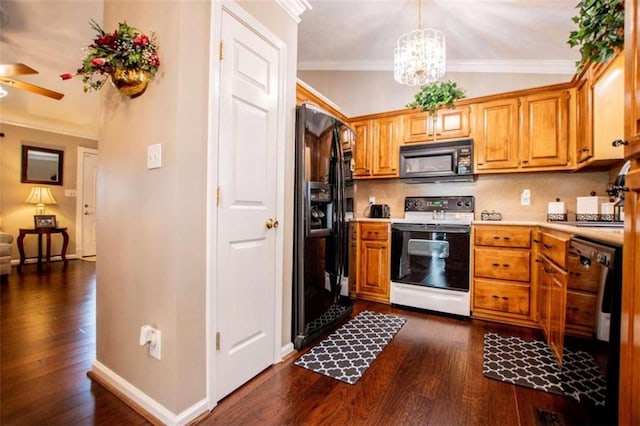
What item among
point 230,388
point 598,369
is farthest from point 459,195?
point 230,388

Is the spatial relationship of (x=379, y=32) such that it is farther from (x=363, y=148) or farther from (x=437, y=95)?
(x=363, y=148)

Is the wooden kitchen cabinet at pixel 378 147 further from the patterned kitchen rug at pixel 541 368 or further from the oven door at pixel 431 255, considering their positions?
the patterned kitchen rug at pixel 541 368

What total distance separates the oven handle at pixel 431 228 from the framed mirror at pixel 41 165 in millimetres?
6304

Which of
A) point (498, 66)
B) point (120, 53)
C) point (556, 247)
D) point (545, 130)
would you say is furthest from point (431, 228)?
point (120, 53)

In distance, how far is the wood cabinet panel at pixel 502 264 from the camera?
101 inches

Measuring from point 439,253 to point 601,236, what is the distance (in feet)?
5.45

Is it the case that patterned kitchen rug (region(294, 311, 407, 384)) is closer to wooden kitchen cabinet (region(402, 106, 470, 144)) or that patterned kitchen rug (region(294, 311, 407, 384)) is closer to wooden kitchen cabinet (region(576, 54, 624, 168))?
wooden kitchen cabinet (region(402, 106, 470, 144))

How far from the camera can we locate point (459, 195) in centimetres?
337

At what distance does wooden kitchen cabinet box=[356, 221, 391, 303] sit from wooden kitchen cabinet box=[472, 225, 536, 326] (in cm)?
84

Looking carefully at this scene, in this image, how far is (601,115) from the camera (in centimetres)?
226

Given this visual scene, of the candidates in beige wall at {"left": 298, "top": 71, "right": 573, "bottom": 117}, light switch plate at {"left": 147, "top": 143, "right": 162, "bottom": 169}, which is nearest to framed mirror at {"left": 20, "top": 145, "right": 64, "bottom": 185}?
beige wall at {"left": 298, "top": 71, "right": 573, "bottom": 117}

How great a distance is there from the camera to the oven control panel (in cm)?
330

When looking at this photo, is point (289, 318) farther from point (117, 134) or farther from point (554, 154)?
point (554, 154)

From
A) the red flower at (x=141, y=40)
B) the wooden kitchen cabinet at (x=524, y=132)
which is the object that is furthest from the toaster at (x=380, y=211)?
the red flower at (x=141, y=40)
